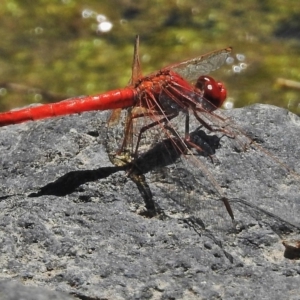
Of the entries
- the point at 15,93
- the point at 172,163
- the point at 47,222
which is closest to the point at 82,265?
the point at 47,222

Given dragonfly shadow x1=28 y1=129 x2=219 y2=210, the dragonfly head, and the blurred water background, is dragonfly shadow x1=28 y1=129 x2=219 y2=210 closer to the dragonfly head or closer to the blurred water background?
the dragonfly head

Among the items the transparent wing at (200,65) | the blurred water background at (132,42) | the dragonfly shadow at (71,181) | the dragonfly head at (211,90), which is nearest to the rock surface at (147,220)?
the dragonfly shadow at (71,181)

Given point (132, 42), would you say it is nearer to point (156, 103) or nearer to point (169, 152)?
point (156, 103)

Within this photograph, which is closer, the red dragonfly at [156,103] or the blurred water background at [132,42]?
the red dragonfly at [156,103]

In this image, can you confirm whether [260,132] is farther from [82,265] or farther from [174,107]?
[82,265]

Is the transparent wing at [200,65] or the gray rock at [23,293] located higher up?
the transparent wing at [200,65]

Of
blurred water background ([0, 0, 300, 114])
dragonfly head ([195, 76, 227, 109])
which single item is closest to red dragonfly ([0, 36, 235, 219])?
dragonfly head ([195, 76, 227, 109])

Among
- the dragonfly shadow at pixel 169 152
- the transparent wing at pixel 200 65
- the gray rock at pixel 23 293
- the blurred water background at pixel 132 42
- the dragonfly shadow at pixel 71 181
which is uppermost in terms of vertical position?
the blurred water background at pixel 132 42

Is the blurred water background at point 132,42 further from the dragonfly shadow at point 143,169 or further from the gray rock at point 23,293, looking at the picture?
the gray rock at point 23,293
